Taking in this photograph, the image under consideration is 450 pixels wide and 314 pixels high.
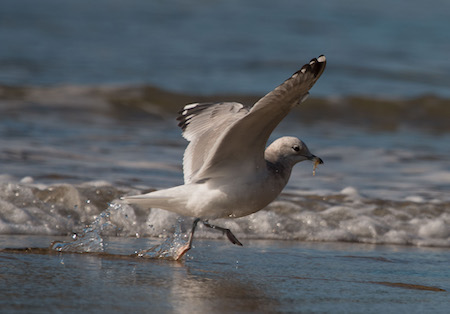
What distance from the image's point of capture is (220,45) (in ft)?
57.6

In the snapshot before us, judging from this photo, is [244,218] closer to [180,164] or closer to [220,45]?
[180,164]

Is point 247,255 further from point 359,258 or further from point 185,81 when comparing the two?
point 185,81

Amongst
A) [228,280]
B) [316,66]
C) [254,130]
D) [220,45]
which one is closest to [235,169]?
[254,130]

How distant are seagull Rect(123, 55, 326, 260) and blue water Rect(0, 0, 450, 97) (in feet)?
27.9

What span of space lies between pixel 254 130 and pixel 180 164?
3.84 m

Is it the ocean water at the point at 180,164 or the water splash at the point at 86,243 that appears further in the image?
the water splash at the point at 86,243

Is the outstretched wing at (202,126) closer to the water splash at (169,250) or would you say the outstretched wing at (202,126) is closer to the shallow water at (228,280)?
the water splash at (169,250)

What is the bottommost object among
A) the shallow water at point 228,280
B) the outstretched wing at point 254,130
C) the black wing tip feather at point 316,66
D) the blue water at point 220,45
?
the shallow water at point 228,280

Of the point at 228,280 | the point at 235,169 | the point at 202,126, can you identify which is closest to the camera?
the point at 228,280

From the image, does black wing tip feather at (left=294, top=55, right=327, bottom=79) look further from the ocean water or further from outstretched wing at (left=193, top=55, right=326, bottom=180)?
the ocean water

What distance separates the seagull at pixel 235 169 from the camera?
424 cm

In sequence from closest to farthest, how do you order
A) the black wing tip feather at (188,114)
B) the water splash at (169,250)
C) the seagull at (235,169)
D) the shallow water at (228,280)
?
1. the shallow water at (228,280)
2. the seagull at (235,169)
3. the water splash at (169,250)
4. the black wing tip feather at (188,114)

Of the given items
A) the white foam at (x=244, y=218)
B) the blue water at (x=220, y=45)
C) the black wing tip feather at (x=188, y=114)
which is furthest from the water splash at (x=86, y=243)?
the blue water at (x=220, y=45)

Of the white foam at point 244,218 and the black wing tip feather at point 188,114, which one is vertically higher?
the black wing tip feather at point 188,114
